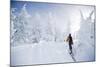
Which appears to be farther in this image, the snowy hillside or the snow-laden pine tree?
the snow-laden pine tree

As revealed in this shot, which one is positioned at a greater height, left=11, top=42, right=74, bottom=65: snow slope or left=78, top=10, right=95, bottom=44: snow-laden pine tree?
left=78, top=10, right=95, bottom=44: snow-laden pine tree

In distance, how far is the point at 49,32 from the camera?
2.15 meters

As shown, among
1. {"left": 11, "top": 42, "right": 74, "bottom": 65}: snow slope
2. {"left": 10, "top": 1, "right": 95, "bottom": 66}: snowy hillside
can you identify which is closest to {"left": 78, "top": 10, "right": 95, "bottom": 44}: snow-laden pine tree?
{"left": 10, "top": 1, "right": 95, "bottom": 66}: snowy hillside

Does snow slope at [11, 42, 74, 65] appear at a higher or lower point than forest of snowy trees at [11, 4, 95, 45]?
lower

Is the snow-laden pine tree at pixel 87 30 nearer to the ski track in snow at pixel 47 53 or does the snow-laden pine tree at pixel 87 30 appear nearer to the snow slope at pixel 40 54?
the ski track in snow at pixel 47 53

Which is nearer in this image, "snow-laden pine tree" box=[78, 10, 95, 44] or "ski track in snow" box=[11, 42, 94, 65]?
"ski track in snow" box=[11, 42, 94, 65]

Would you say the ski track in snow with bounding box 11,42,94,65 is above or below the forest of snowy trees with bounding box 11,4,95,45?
below

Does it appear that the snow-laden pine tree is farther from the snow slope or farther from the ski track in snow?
the snow slope

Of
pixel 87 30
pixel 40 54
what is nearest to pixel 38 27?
pixel 40 54

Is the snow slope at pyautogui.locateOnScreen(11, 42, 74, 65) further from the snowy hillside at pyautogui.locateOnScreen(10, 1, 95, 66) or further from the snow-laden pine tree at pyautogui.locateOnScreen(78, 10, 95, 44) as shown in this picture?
the snow-laden pine tree at pyautogui.locateOnScreen(78, 10, 95, 44)

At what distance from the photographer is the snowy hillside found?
204 cm

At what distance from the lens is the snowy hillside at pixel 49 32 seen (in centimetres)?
204

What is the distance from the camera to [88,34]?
230 centimetres

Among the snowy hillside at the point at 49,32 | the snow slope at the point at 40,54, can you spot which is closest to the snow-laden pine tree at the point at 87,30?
the snowy hillside at the point at 49,32
